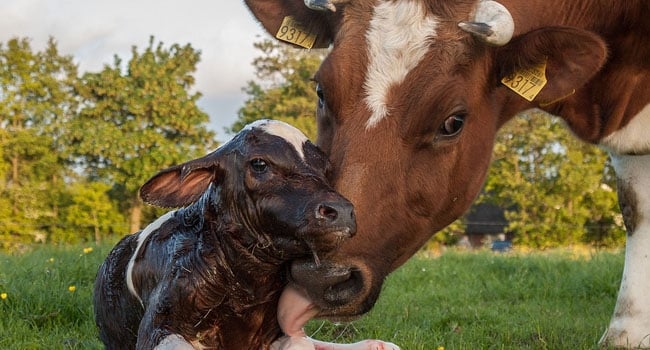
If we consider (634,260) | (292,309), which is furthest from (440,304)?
(292,309)

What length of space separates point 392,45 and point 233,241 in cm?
136

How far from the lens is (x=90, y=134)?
38125 mm

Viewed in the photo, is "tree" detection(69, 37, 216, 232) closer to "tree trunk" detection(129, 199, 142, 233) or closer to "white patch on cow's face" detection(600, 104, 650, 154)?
"tree trunk" detection(129, 199, 142, 233)

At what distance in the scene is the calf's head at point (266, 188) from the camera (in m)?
2.56

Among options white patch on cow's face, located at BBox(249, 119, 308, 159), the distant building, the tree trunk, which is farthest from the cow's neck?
the distant building

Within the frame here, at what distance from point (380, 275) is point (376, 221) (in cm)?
23

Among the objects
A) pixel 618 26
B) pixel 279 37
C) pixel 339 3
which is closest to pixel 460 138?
pixel 339 3

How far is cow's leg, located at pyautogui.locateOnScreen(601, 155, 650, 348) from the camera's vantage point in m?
5.20

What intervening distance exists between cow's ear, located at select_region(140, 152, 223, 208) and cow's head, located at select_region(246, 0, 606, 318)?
22.6 inches

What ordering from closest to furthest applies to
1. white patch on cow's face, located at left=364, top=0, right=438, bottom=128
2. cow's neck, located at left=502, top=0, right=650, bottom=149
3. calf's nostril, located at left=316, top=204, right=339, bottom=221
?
calf's nostril, located at left=316, top=204, right=339, bottom=221
white patch on cow's face, located at left=364, top=0, right=438, bottom=128
cow's neck, located at left=502, top=0, right=650, bottom=149

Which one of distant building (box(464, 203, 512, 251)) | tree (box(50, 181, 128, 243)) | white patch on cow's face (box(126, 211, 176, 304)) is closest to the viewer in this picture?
white patch on cow's face (box(126, 211, 176, 304))

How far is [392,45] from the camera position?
12.1ft

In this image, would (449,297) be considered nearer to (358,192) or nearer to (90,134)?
(358,192)

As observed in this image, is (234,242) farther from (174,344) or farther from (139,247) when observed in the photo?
(139,247)
